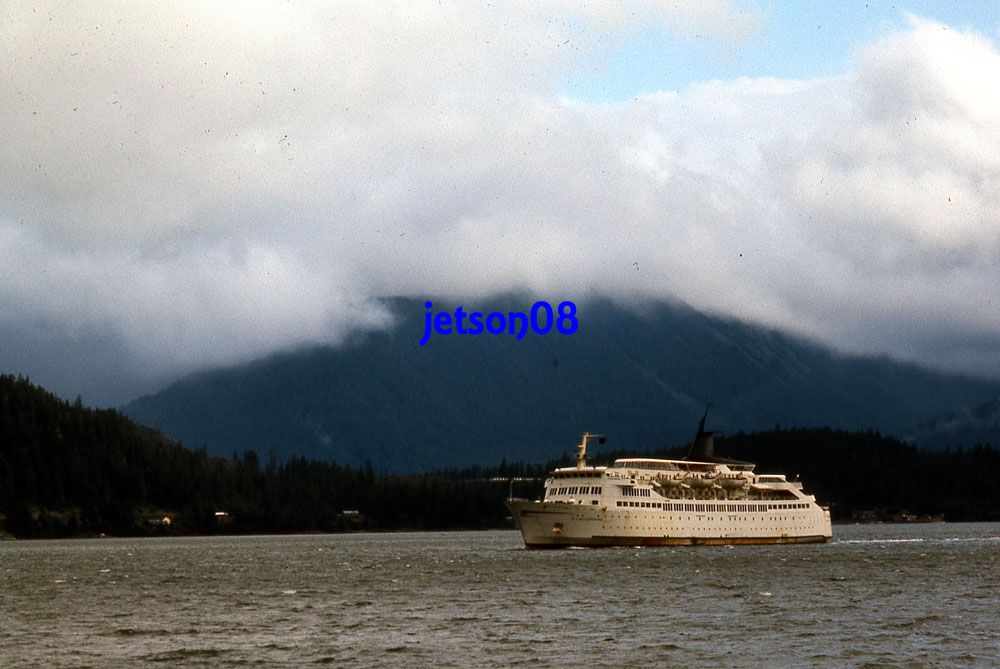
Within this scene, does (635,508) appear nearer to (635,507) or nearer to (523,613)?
(635,507)

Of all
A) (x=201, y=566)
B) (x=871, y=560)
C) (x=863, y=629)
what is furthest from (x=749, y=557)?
(x=863, y=629)

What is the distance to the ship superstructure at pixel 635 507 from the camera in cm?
17862

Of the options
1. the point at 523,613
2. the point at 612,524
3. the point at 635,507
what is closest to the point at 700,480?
the point at 635,507

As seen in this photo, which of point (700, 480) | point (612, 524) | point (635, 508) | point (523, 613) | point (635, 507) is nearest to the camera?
point (523, 613)

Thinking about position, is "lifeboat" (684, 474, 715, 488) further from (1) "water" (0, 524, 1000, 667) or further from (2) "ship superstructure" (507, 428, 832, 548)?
(1) "water" (0, 524, 1000, 667)

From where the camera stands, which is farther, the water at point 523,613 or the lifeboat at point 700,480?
the lifeboat at point 700,480

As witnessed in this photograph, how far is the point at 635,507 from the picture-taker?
181 m

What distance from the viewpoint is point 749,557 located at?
539ft

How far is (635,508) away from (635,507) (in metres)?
0.38

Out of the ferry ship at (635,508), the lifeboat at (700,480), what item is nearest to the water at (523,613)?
the ferry ship at (635,508)

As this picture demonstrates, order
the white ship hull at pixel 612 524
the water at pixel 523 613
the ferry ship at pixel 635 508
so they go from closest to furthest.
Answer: the water at pixel 523 613 → the white ship hull at pixel 612 524 → the ferry ship at pixel 635 508

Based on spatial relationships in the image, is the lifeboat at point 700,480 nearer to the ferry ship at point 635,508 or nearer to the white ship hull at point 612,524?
the ferry ship at point 635,508

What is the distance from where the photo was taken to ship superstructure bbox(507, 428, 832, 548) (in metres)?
179

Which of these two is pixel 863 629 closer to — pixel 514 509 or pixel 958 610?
pixel 958 610
